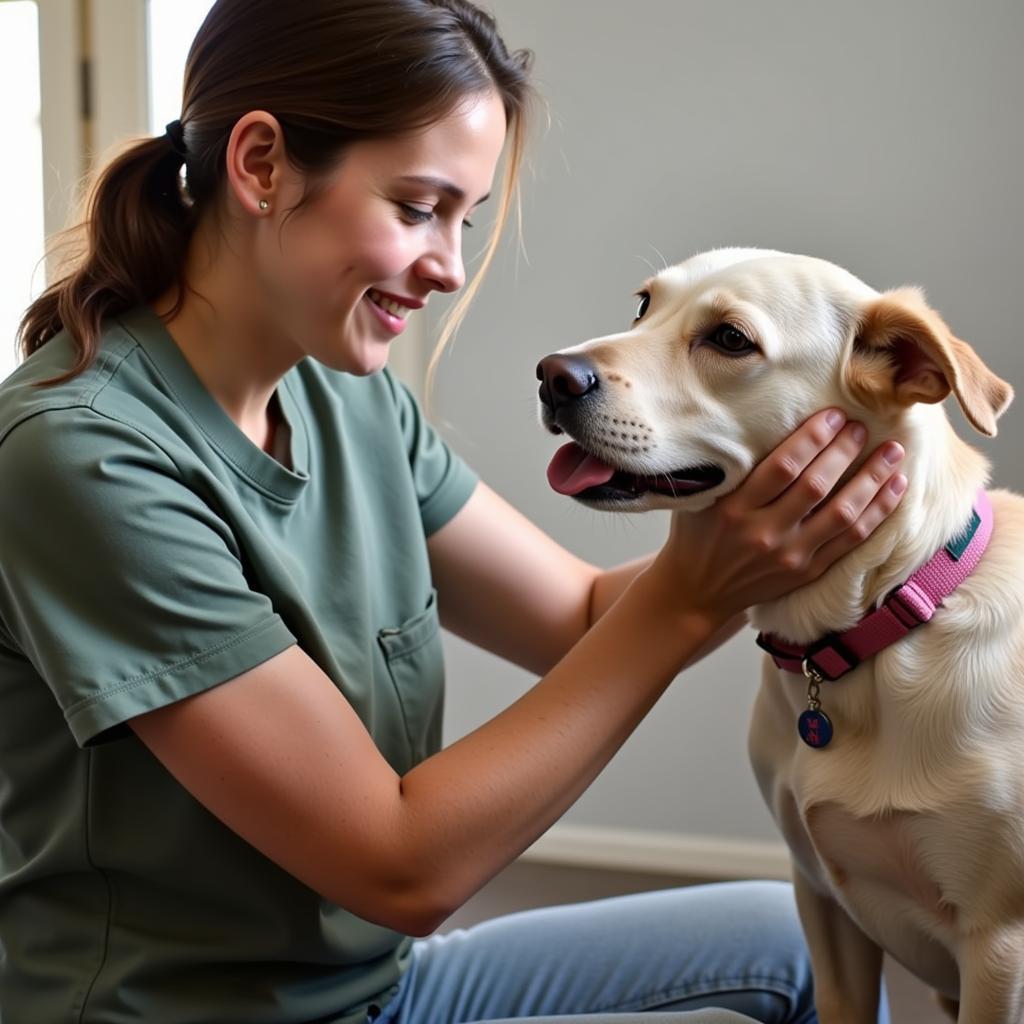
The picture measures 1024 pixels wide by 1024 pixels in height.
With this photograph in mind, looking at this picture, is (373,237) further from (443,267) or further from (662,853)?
(662,853)

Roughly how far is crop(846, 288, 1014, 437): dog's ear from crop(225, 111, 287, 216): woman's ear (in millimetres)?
521

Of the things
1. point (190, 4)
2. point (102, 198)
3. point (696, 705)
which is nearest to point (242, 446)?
point (102, 198)

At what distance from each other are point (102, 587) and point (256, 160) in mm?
399

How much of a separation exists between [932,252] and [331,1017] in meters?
1.27

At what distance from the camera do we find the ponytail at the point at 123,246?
1.11 m

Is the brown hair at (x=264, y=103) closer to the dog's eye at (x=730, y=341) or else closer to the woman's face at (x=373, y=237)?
the woman's face at (x=373, y=237)

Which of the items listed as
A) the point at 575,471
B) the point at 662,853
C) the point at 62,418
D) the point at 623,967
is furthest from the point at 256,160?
the point at 662,853

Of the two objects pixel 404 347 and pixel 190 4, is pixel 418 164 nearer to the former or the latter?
pixel 404 347

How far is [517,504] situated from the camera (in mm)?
1963

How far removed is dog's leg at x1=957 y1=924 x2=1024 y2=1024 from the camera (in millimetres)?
929

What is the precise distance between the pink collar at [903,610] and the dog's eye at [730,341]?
23cm

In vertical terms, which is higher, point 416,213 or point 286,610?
point 416,213

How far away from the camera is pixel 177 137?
45.5 inches

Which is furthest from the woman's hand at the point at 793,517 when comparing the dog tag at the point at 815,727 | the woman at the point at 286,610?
the dog tag at the point at 815,727
